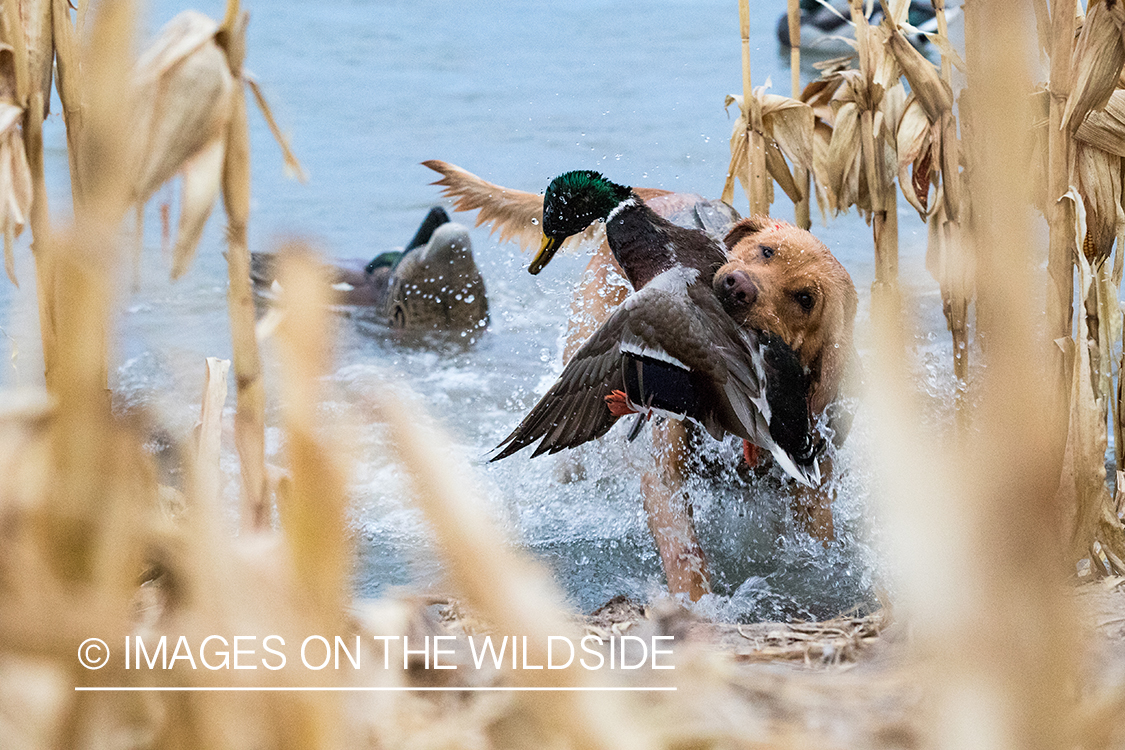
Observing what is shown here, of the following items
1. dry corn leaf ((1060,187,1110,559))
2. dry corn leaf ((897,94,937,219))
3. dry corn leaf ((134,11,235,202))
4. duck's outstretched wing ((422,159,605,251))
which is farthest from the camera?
duck's outstretched wing ((422,159,605,251))

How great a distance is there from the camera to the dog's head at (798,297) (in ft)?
3.53

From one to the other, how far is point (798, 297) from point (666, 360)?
19 centimetres

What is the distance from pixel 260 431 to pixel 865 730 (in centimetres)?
31

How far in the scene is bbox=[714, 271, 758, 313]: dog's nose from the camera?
41.9 inches

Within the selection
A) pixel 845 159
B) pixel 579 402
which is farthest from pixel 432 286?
pixel 579 402

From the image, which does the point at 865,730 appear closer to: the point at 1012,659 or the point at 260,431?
the point at 1012,659

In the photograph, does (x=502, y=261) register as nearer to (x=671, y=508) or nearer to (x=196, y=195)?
(x=671, y=508)

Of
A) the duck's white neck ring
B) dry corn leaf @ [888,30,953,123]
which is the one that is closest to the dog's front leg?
the duck's white neck ring

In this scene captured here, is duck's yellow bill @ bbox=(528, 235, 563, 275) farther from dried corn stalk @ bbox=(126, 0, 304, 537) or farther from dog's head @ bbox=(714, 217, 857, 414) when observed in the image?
dried corn stalk @ bbox=(126, 0, 304, 537)

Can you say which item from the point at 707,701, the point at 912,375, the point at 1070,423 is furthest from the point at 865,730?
the point at 1070,423

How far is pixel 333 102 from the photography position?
484 centimetres

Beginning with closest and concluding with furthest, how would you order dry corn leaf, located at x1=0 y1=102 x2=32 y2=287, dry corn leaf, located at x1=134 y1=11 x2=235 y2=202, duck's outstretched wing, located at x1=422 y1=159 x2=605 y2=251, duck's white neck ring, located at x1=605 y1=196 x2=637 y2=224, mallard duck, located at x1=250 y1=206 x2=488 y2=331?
1. dry corn leaf, located at x1=134 y1=11 x2=235 y2=202
2. dry corn leaf, located at x1=0 y1=102 x2=32 y2=287
3. duck's white neck ring, located at x1=605 y1=196 x2=637 y2=224
4. duck's outstretched wing, located at x1=422 y1=159 x2=605 y2=251
5. mallard duck, located at x1=250 y1=206 x2=488 y2=331

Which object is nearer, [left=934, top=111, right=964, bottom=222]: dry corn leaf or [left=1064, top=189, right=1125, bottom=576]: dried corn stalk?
[left=1064, top=189, right=1125, bottom=576]: dried corn stalk

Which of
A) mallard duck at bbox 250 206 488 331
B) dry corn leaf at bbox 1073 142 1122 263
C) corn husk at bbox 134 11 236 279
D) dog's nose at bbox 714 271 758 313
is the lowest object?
mallard duck at bbox 250 206 488 331
